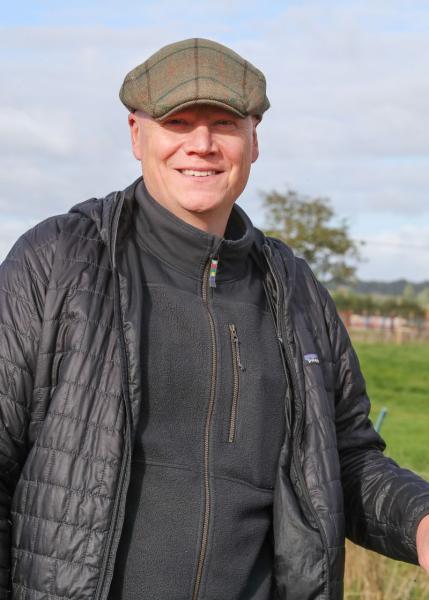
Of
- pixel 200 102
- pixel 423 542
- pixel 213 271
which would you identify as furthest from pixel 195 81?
pixel 423 542

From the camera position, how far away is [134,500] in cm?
228

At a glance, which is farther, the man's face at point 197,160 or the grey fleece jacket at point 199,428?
the man's face at point 197,160

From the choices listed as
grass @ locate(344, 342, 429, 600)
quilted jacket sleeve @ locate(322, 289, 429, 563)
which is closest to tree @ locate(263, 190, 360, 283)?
grass @ locate(344, 342, 429, 600)

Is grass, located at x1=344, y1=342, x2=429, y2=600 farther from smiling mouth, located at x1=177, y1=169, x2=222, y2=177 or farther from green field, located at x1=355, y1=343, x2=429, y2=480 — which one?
smiling mouth, located at x1=177, y1=169, x2=222, y2=177

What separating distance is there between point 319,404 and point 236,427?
0.79ft

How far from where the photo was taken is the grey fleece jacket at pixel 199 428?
2.30 metres

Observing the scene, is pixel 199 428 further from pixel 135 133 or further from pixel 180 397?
pixel 135 133

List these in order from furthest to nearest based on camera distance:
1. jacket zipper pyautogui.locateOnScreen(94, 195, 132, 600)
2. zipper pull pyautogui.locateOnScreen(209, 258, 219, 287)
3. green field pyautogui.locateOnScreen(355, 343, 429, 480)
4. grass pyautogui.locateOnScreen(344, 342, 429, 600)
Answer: green field pyautogui.locateOnScreen(355, 343, 429, 480)
grass pyautogui.locateOnScreen(344, 342, 429, 600)
zipper pull pyautogui.locateOnScreen(209, 258, 219, 287)
jacket zipper pyautogui.locateOnScreen(94, 195, 132, 600)

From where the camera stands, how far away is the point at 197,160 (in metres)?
2.46

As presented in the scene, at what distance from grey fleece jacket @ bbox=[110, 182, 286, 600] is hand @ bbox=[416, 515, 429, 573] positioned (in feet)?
1.18

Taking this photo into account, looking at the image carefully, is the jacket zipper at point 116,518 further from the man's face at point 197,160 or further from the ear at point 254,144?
the ear at point 254,144

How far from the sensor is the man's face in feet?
8.11

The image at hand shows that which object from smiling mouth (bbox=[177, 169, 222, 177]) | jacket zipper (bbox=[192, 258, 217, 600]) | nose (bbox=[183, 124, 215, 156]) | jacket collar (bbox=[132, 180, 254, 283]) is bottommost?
jacket zipper (bbox=[192, 258, 217, 600])

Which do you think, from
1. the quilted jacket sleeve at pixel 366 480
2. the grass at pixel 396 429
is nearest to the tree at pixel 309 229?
the grass at pixel 396 429
